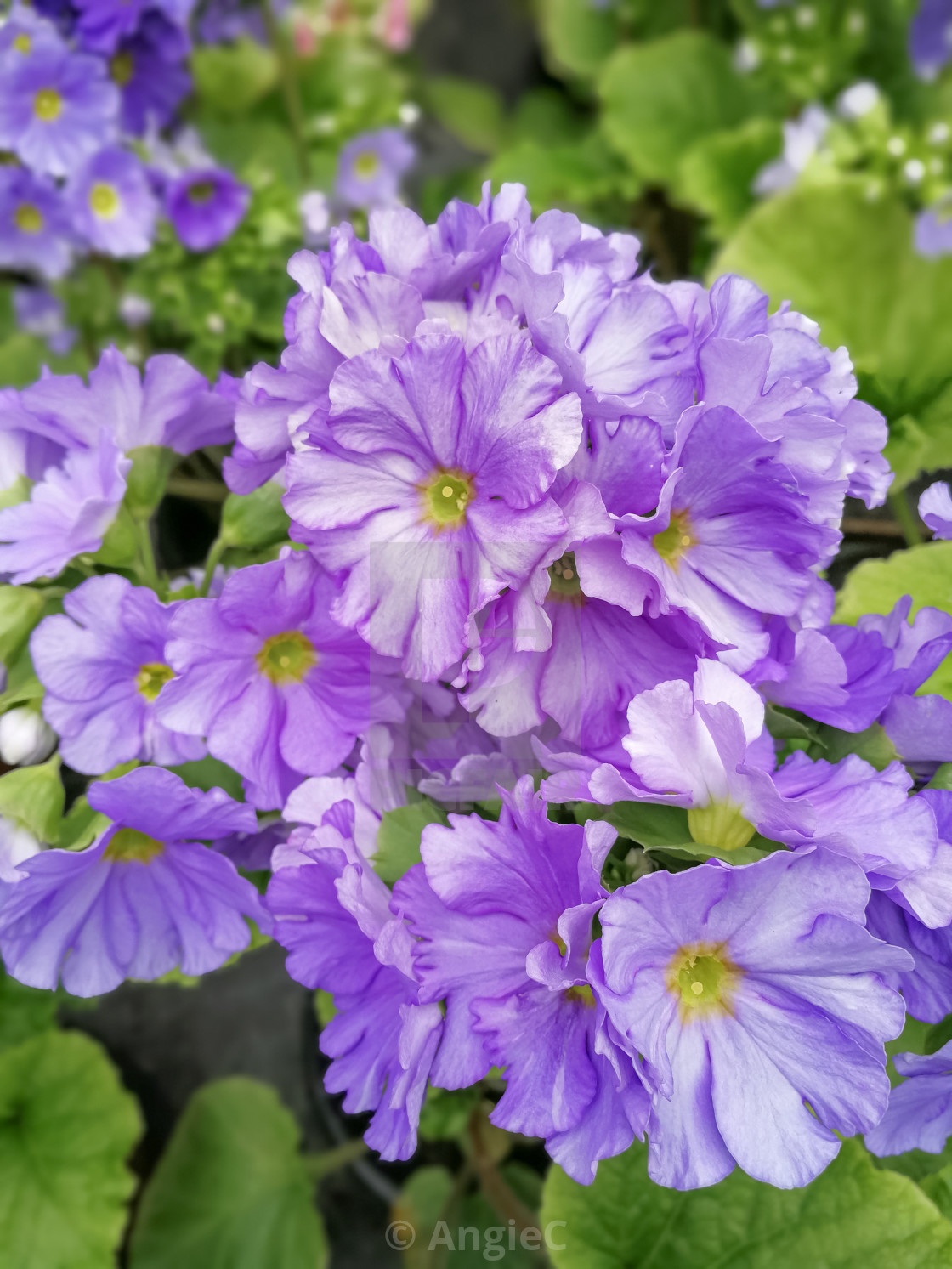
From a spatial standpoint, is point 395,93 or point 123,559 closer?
point 123,559

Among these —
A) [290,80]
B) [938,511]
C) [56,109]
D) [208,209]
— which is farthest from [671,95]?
[938,511]

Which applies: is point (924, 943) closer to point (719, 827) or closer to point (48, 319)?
point (719, 827)

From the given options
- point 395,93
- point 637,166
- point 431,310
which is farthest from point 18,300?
point 431,310

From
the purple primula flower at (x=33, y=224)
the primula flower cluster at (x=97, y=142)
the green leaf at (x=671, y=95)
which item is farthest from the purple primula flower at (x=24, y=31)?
the green leaf at (x=671, y=95)

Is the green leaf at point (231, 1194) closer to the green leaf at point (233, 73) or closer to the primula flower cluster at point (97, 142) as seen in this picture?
the primula flower cluster at point (97, 142)

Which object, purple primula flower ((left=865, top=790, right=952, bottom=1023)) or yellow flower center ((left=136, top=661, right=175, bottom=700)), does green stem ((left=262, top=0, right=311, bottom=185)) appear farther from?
purple primula flower ((left=865, top=790, right=952, bottom=1023))

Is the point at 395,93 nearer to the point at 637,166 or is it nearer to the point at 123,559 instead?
the point at 637,166
